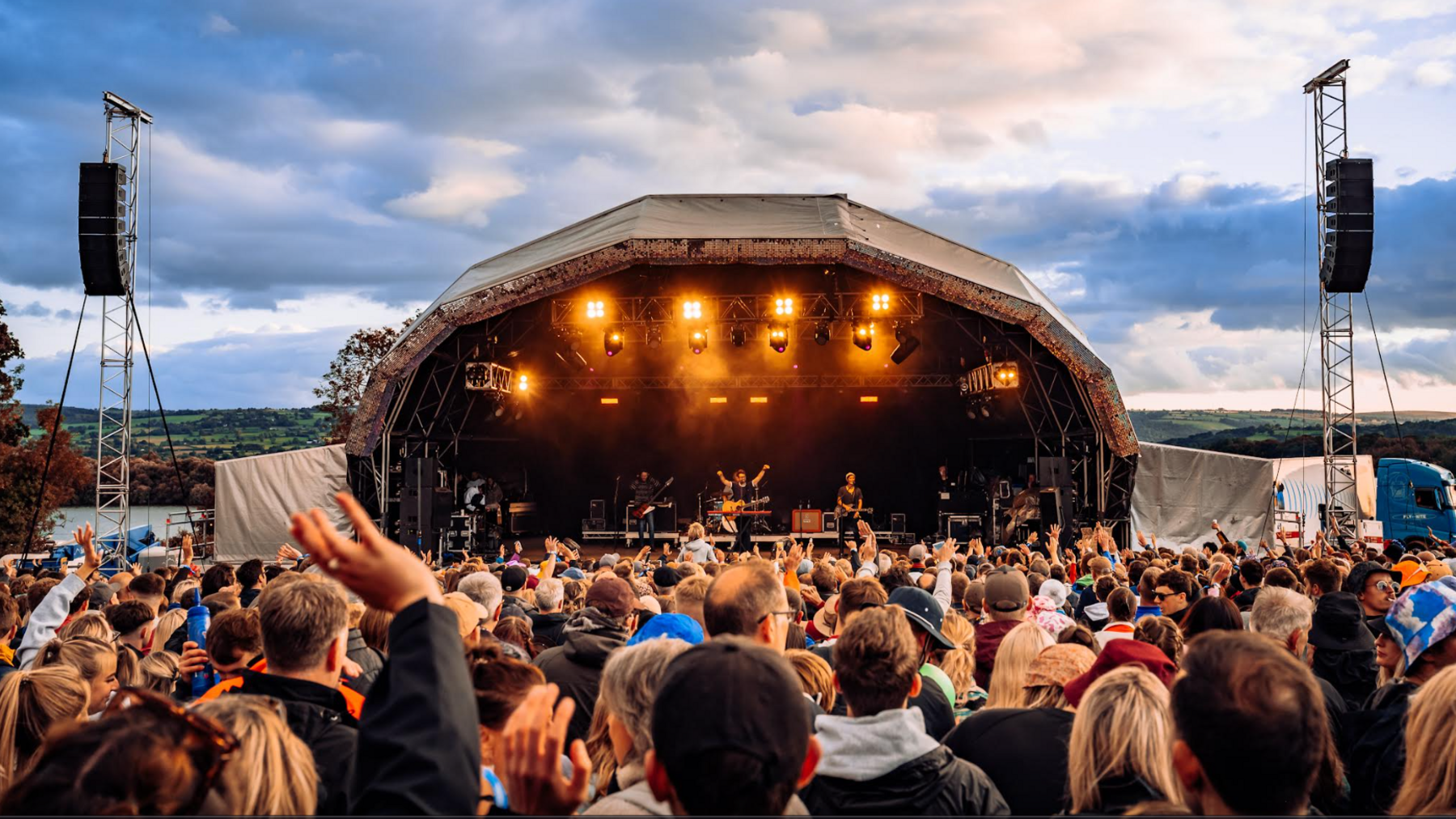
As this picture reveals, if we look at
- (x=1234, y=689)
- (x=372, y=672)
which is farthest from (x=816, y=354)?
(x=1234, y=689)

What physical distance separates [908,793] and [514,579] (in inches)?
172

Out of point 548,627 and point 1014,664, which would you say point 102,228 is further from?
point 1014,664

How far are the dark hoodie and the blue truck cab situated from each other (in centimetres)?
2041

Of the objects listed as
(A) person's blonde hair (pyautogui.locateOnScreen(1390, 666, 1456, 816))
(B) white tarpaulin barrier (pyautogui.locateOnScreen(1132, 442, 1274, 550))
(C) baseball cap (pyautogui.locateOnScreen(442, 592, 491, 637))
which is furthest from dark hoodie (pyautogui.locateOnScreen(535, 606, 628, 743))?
(B) white tarpaulin barrier (pyautogui.locateOnScreen(1132, 442, 1274, 550))

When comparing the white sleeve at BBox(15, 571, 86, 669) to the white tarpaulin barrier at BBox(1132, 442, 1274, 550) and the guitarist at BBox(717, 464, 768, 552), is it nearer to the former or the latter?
the guitarist at BBox(717, 464, 768, 552)

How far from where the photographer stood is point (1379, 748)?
2.73m

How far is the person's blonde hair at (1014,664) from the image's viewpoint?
10.1 feet

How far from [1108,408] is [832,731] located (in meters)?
14.3

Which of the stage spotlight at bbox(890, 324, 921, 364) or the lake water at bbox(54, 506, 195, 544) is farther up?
the stage spotlight at bbox(890, 324, 921, 364)

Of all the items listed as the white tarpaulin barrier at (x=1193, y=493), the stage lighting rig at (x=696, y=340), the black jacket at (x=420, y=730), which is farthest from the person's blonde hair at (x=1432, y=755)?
the white tarpaulin barrier at (x=1193, y=493)

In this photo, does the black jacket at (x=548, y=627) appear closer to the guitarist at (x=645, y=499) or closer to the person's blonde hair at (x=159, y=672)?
the person's blonde hair at (x=159, y=672)

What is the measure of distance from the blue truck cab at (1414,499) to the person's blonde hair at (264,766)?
22.0m

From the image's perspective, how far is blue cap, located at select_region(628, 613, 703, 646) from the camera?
321cm

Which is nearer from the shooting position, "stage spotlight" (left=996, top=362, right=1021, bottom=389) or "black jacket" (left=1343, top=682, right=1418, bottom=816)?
"black jacket" (left=1343, top=682, right=1418, bottom=816)
